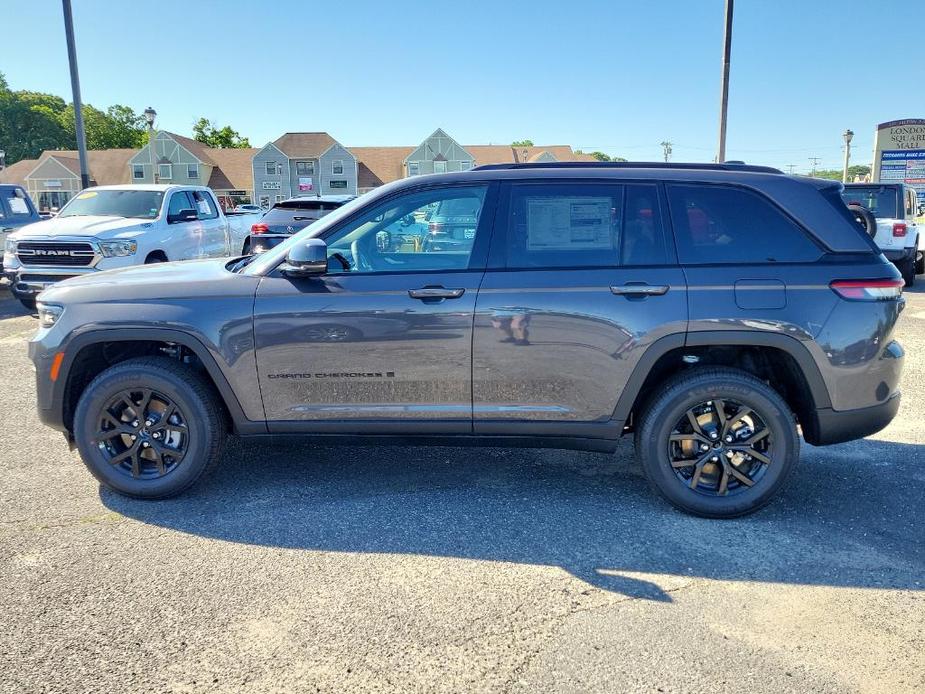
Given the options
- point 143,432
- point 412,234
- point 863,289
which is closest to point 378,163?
point 412,234

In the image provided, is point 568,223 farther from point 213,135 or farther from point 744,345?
point 213,135

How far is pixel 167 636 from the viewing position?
9.03ft

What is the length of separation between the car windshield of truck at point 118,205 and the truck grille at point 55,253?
122cm

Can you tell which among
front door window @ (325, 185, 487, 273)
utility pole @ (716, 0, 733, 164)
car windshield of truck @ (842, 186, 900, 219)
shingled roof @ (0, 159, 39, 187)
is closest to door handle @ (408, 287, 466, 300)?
front door window @ (325, 185, 487, 273)

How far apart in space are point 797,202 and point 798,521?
1.72 m

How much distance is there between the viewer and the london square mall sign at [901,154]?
78.7ft

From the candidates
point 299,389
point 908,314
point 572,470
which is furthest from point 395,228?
point 908,314

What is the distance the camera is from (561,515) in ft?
12.5

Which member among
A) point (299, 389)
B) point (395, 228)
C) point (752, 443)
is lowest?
point (752, 443)

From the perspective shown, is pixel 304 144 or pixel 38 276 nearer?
pixel 38 276

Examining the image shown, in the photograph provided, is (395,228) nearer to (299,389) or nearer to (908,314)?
(299,389)

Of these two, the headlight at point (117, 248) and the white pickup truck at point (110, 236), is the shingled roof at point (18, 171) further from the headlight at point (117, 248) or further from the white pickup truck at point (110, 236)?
the headlight at point (117, 248)

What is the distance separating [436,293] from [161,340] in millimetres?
1555

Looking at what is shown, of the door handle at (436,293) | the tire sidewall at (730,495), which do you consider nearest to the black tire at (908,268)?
the tire sidewall at (730,495)
